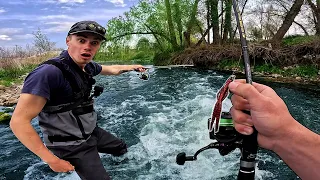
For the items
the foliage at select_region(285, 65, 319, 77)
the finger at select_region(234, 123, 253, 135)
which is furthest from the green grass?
the finger at select_region(234, 123, 253, 135)

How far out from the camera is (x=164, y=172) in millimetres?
4789

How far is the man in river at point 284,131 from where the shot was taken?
50.1 inches

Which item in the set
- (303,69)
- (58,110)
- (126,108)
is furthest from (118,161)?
(303,69)

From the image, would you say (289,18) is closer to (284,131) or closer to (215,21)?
(215,21)

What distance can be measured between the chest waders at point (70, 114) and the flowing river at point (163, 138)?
1.59 m

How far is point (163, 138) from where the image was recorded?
623cm

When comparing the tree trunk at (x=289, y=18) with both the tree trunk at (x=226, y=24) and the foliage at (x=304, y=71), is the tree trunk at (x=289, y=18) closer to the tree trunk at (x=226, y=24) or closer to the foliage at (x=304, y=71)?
the tree trunk at (x=226, y=24)

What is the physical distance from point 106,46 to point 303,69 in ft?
52.7

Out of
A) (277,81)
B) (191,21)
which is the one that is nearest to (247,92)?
(277,81)

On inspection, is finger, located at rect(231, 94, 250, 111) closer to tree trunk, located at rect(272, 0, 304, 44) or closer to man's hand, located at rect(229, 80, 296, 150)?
man's hand, located at rect(229, 80, 296, 150)

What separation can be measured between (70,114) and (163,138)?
3199mm

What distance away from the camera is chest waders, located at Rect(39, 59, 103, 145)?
3260 millimetres

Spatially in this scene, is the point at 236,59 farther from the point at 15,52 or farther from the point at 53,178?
the point at 15,52

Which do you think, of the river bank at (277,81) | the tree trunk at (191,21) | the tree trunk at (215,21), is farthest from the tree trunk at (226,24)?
the river bank at (277,81)
